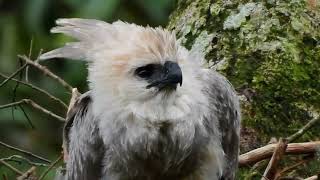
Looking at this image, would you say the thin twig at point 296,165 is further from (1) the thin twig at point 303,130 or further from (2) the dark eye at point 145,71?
(2) the dark eye at point 145,71

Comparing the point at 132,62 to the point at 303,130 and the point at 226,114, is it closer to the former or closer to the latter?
the point at 226,114

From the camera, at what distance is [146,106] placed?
17.1 feet

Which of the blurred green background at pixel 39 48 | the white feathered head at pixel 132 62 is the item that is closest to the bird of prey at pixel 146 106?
the white feathered head at pixel 132 62

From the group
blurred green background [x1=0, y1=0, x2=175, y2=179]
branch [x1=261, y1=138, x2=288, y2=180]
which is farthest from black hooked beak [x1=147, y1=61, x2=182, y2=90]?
blurred green background [x1=0, y1=0, x2=175, y2=179]

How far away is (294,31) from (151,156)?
1007 millimetres

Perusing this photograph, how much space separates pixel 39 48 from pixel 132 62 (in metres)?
3.27

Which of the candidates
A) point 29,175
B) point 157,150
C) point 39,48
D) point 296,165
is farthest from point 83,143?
point 39,48

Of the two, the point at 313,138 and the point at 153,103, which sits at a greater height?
the point at 153,103

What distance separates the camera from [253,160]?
18.6 ft

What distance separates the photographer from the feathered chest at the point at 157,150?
526cm

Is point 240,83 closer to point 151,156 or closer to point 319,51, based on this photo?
point 319,51

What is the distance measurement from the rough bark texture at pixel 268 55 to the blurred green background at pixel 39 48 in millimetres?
1954

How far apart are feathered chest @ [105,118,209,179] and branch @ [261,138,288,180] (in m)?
0.29

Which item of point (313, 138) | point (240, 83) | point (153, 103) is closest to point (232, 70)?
point (240, 83)
